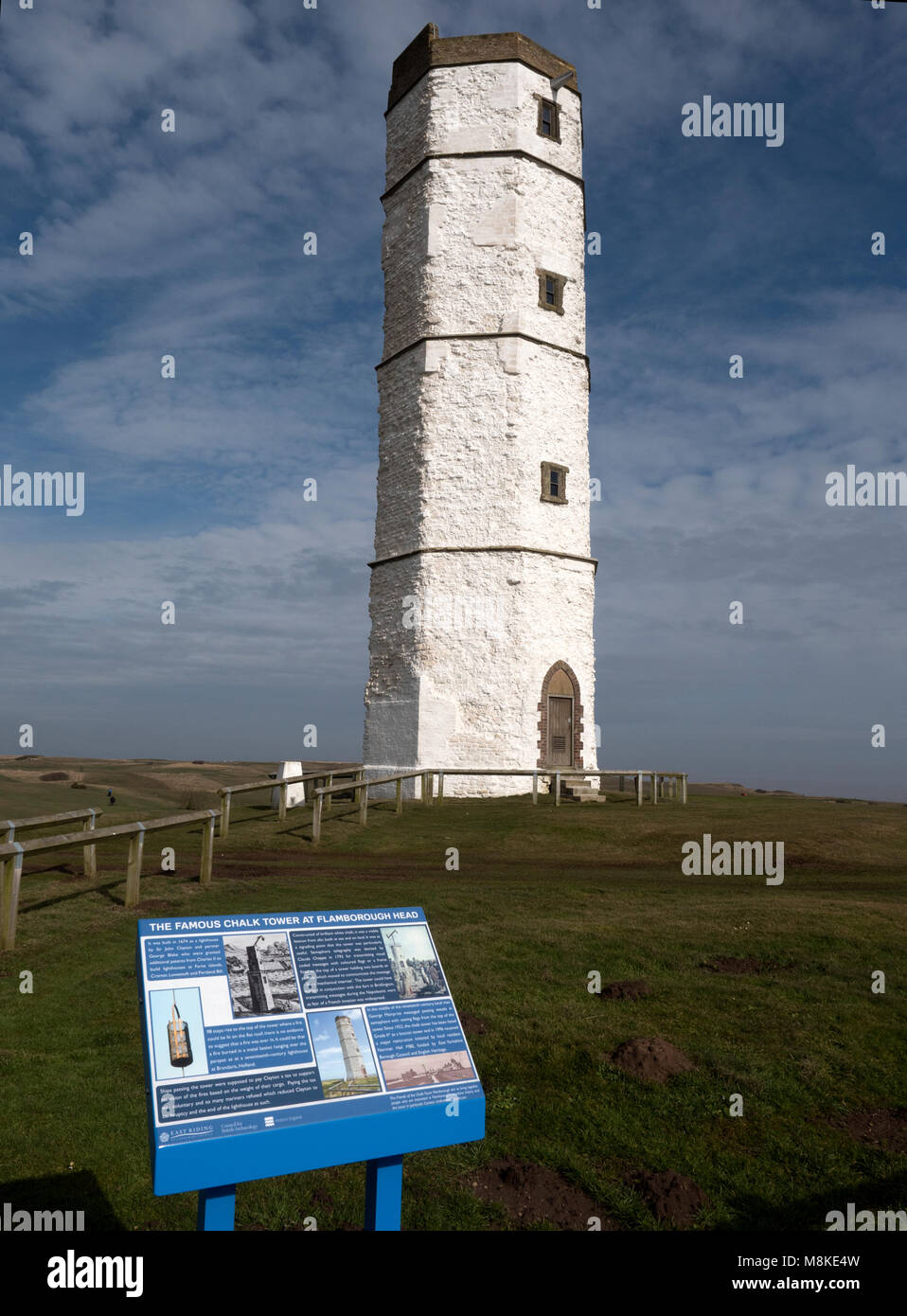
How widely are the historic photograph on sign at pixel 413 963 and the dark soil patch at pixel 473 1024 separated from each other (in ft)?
8.71

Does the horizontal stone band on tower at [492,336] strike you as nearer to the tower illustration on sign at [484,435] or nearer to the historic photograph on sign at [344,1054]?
the tower illustration on sign at [484,435]

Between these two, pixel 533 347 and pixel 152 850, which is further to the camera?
pixel 533 347

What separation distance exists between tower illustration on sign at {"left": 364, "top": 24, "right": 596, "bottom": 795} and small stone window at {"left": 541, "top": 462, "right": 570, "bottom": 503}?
7 centimetres

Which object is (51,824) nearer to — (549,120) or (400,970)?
(400,970)

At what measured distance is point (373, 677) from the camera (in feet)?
93.2

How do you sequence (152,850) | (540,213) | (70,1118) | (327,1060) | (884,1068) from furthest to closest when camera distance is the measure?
Result: 1. (540,213)
2. (152,850)
3. (884,1068)
4. (70,1118)
5. (327,1060)

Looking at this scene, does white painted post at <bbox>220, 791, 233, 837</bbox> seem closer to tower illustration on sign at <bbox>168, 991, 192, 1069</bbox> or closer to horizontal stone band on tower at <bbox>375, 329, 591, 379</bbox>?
tower illustration on sign at <bbox>168, 991, 192, 1069</bbox>

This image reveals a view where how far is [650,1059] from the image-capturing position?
6098 mm

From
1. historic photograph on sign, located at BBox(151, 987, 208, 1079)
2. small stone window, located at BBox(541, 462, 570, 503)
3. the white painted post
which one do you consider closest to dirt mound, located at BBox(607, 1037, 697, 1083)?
historic photograph on sign, located at BBox(151, 987, 208, 1079)

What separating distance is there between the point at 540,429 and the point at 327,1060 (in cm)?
2549

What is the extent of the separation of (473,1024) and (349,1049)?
337 cm

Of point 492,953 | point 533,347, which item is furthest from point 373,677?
point 492,953

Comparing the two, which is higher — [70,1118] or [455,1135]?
[455,1135]
